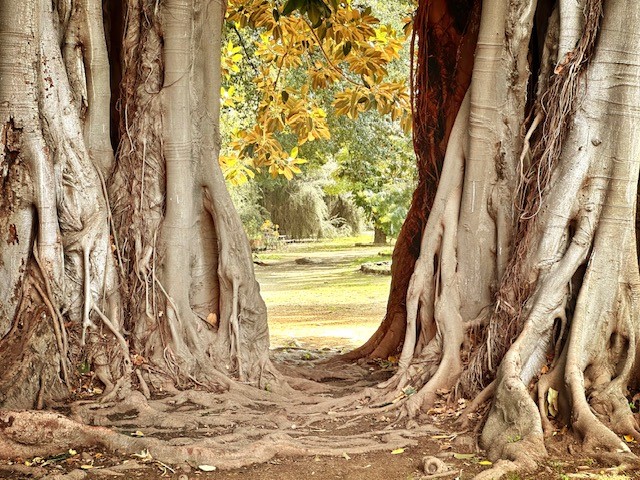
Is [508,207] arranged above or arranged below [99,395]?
above

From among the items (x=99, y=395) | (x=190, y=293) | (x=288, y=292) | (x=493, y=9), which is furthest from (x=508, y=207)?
(x=288, y=292)

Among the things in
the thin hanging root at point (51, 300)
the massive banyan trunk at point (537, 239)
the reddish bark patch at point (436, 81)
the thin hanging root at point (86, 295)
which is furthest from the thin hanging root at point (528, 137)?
the thin hanging root at point (51, 300)

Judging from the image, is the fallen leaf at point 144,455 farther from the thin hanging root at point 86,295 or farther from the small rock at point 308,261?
the small rock at point 308,261

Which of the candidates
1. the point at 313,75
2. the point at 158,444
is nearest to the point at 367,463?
the point at 158,444

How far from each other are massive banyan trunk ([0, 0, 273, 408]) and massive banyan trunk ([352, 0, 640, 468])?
1558mm

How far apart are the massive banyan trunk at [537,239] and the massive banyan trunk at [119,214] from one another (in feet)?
5.11

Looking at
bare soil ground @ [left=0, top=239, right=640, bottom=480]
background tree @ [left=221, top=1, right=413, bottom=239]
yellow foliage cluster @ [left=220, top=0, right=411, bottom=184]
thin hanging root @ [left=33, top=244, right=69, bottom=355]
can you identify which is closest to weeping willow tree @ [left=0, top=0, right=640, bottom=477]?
thin hanging root @ [left=33, top=244, right=69, bottom=355]

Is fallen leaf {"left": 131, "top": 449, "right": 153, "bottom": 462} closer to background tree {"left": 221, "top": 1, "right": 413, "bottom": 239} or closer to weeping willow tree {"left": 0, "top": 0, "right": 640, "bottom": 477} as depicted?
weeping willow tree {"left": 0, "top": 0, "right": 640, "bottom": 477}

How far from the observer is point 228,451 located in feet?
14.2

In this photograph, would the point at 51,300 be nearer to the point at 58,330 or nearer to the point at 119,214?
the point at 58,330

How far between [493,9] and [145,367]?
11.5 feet

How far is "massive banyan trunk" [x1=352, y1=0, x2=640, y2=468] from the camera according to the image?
4.70 meters

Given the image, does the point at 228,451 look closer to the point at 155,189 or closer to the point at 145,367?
the point at 145,367

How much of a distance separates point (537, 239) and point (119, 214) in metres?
3.03
